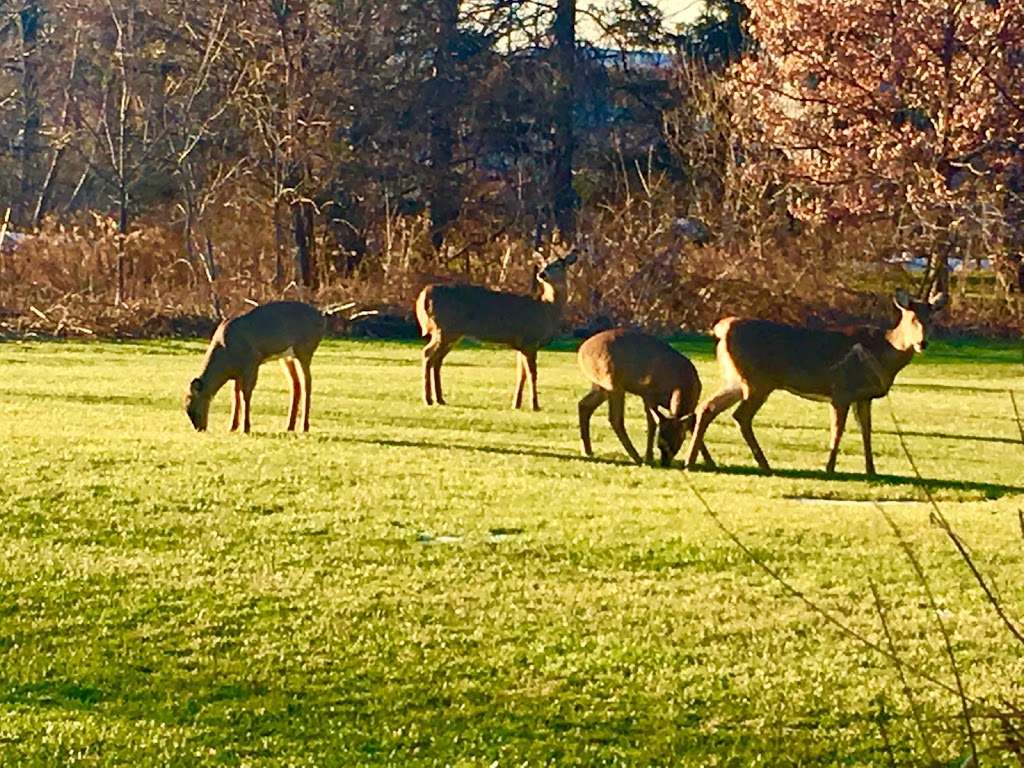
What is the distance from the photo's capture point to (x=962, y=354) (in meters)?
30.8

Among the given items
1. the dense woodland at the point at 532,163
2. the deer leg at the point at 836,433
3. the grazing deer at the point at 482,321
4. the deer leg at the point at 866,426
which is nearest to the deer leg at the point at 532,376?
the grazing deer at the point at 482,321

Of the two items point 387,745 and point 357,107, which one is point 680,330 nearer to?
point 357,107

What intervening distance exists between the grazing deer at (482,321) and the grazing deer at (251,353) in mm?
3640

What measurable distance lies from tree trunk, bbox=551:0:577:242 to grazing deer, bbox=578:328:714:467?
25253 mm

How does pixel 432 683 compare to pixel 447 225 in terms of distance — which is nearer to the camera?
pixel 432 683

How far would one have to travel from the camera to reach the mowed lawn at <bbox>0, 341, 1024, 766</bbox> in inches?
255

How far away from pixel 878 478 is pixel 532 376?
6.29 metres

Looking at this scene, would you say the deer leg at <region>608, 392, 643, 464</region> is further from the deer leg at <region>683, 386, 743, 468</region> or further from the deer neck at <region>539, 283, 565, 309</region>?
the deer neck at <region>539, 283, 565, 309</region>

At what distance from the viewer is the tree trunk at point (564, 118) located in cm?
4019

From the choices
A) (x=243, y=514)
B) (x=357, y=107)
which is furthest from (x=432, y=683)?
(x=357, y=107)

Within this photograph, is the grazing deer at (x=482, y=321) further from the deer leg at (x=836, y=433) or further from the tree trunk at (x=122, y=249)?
the tree trunk at (x=122, y=249)

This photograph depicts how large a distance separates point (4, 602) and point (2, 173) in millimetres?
40603

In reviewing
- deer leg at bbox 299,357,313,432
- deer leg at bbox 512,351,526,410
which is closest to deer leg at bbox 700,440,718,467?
deer leg at bbox 299,357,313,432

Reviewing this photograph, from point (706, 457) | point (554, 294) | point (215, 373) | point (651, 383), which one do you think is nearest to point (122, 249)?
Result: point (554, 294)
